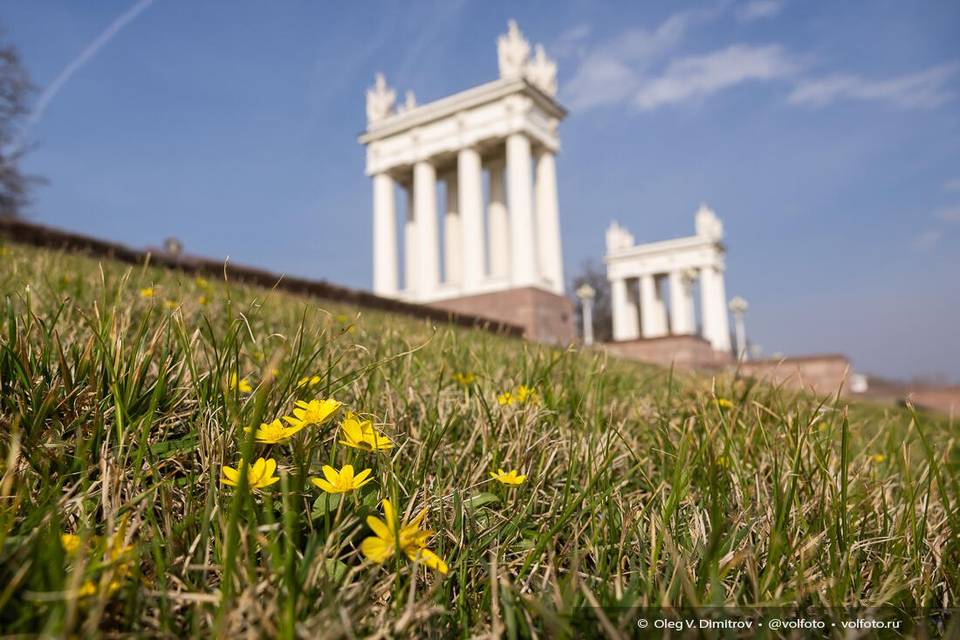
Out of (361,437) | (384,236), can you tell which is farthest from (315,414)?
(384,236)

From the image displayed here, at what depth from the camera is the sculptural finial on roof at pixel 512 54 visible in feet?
108

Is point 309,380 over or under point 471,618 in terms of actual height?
over

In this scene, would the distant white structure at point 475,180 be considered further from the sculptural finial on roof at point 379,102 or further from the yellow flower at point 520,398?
the yellow flower at point 520,398

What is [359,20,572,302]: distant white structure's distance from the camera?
30422 millimetres

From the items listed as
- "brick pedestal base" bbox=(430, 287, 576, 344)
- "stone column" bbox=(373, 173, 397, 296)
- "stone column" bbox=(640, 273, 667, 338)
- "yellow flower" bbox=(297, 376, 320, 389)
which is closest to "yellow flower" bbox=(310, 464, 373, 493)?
"yellow flower" bbox=(297, 376, 320, 389)

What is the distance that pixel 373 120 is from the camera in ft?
127

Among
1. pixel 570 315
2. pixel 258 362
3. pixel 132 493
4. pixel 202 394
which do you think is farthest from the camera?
pixel 570 315

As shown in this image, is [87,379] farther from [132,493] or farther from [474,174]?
[474,174]

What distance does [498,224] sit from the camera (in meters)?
34.8

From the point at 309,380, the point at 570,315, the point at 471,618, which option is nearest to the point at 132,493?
the point at 309,380

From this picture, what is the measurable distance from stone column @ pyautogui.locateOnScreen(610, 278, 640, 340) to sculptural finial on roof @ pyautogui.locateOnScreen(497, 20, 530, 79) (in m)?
26.9

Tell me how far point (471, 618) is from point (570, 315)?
102ft

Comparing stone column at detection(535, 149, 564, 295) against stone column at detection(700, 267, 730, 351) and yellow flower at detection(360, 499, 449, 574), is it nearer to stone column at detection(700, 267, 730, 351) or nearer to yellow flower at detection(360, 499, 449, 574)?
stone column at detection(700, 267, 730, 351)

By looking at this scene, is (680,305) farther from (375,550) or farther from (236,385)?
(375,550)
